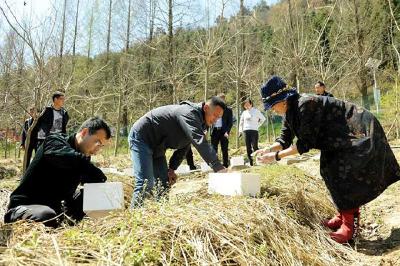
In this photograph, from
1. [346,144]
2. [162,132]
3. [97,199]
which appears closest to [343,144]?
[346,144]

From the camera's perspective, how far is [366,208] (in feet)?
14.2

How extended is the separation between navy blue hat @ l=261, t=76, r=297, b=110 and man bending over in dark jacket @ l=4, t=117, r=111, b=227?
1.28 meters

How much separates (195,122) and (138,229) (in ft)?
5.24

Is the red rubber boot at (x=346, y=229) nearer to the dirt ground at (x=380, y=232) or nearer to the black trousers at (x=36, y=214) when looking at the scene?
the dirt ground at (x=380, y=232)

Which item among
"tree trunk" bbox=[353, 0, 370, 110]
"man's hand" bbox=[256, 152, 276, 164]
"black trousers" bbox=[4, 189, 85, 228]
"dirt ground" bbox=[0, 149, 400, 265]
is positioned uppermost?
"tree trunk" bbox=[353, 0, 370, 110]

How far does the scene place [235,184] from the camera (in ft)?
11.9

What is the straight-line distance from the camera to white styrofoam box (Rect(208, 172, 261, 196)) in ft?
11.7

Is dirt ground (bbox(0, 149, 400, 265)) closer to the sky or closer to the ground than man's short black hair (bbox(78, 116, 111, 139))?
closer to the ground

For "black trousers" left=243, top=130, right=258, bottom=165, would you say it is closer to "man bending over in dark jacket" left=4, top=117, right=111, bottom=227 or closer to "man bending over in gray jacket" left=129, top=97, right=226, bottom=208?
"man bending over in gray jacket" left=129, top=97, right=226, bottom=208

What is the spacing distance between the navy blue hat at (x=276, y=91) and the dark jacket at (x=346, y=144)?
0.24 feet

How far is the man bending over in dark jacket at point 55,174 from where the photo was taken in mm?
3039

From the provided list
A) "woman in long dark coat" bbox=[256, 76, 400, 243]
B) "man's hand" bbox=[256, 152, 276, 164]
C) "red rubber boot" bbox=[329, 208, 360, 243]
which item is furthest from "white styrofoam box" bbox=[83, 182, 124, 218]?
"red rubber boot" bbox=[329, 208, 360, 243]

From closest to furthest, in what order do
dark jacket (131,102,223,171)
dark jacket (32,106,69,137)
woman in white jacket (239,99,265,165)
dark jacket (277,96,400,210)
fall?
dark jacket (277,96,400,210) < dark jacket (131,102,223,171) < dark jacket (32,106,69,137) < woman in white jacket (239,99,265,165)

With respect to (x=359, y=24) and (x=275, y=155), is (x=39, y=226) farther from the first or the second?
(x=359, y=24)
